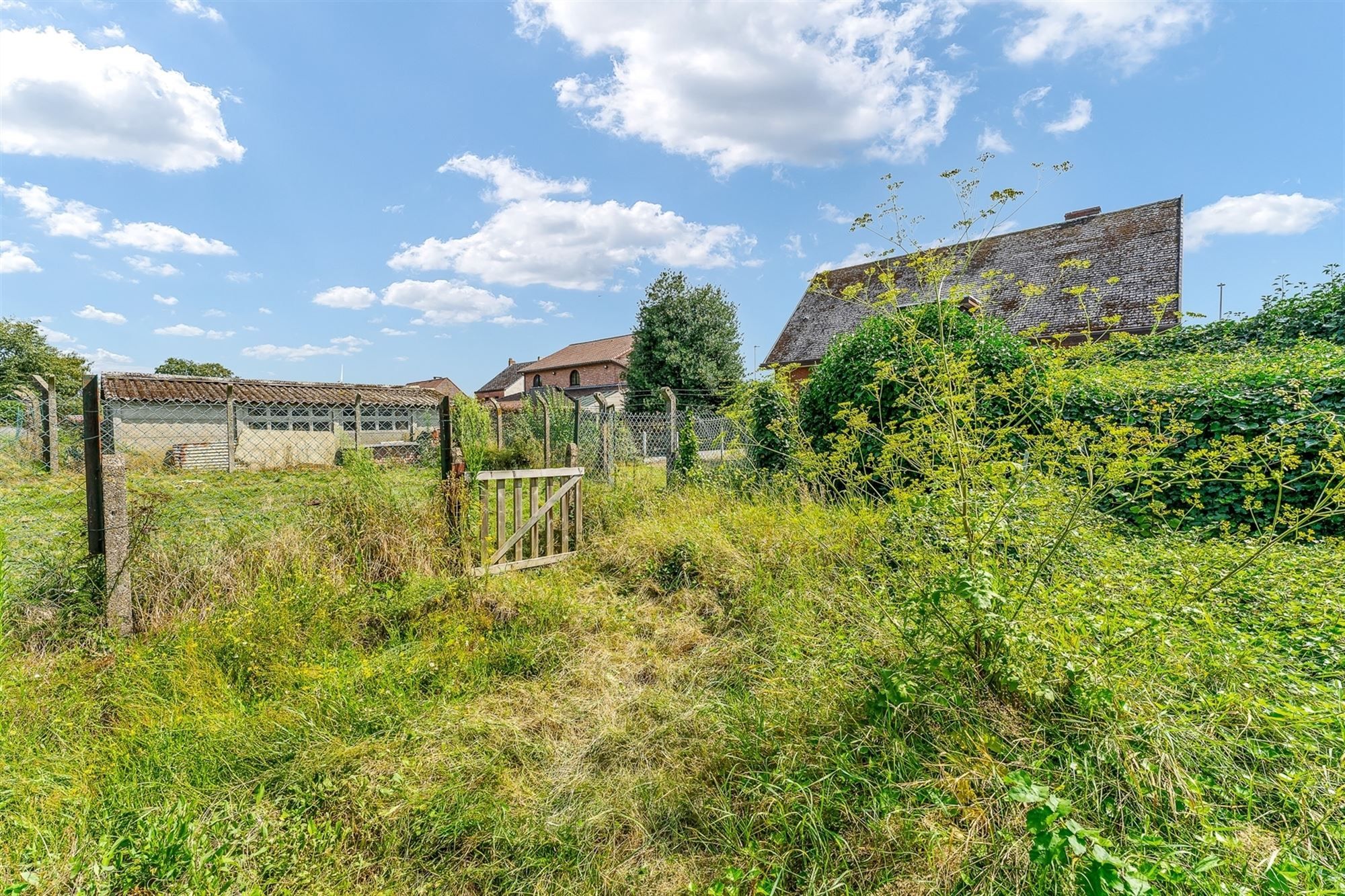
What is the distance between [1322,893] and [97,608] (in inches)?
219

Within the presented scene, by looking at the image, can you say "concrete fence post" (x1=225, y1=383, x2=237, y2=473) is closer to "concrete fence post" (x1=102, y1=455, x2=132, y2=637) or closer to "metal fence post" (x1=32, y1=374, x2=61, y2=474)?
"metal fence post" (x1=32, y1=374, x2=61, y2=474)

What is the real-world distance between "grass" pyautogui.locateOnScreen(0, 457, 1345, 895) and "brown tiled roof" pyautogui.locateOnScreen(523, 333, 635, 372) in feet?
118

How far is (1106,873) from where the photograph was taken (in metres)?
1.39

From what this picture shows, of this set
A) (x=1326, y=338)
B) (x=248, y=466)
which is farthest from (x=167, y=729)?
(x=1326, y=338)

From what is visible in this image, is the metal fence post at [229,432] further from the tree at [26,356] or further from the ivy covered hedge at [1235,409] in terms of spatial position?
the tree at [26,356]

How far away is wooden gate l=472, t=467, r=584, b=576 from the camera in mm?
5047

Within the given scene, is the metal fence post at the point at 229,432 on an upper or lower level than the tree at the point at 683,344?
lower

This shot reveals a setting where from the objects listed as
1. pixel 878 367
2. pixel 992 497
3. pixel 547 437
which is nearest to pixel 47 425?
pixel 547 437

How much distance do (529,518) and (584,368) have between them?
37231 mm

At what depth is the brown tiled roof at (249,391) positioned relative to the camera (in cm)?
1559

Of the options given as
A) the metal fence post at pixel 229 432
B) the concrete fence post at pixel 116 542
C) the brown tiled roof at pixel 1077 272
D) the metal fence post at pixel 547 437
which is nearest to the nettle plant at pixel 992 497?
the concrete fence post at pixel 116 542

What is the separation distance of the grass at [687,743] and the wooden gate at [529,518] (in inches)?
51.7

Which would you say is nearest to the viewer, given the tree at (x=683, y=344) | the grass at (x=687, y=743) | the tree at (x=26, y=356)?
the grass at (x=687, y=743)

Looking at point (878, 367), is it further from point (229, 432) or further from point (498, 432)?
point (229, 432)
